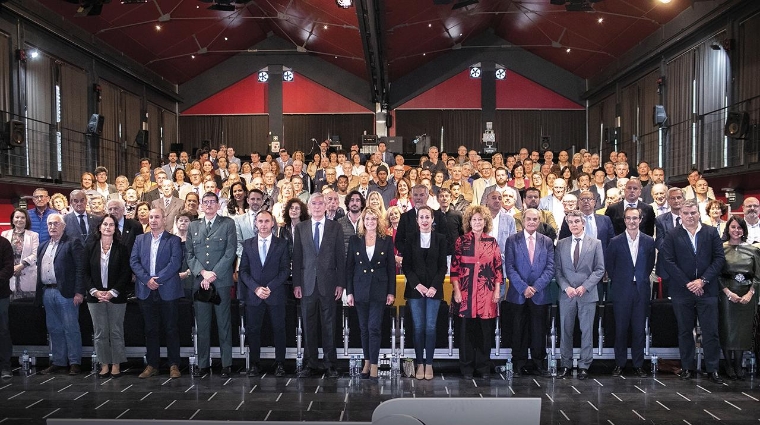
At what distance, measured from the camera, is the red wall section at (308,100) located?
20625mm

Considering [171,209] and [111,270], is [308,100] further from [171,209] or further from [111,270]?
[111,270]

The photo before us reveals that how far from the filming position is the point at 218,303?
5859 mm

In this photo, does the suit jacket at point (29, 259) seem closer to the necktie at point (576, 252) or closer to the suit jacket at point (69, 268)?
the suit jacket at point (69, 268)

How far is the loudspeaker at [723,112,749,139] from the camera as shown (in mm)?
10617

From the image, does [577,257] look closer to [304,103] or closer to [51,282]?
[51,282]

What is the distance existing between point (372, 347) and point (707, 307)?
9.21 ft

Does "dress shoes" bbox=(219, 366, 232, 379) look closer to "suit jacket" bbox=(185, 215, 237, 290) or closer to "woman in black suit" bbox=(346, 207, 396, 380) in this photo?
"suit jacket" bbox=(185, 215, 237, 290)

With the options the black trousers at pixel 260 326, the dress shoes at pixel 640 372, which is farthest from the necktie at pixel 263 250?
the dress shoes at pixel 640 372

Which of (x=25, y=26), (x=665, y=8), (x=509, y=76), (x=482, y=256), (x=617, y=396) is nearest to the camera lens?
(x=617, y=396)

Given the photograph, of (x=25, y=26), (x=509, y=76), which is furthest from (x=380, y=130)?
(x=25, y=26)

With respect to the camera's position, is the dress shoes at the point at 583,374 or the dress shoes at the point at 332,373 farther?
the dress shoes at the point at 332,373

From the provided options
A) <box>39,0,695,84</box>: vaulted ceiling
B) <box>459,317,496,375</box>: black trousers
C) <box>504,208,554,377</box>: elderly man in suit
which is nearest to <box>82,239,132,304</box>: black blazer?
<box>459,317,496,375</box>: black trousers

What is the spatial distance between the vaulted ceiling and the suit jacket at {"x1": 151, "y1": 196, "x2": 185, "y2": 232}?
5.28 meters

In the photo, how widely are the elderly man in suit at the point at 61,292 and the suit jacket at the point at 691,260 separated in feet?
16.4
